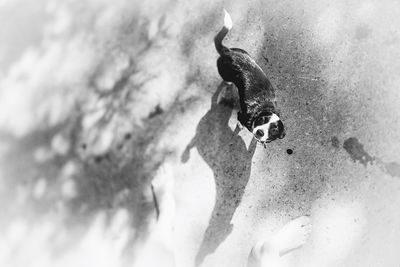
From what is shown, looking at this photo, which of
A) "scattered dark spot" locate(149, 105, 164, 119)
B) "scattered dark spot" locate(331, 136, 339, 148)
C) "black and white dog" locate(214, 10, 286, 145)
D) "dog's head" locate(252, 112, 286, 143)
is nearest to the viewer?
"dog's head" locate(252, 112, 286, 143)

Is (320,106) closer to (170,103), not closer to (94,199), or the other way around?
(170,103)

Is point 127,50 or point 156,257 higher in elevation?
point 127,50

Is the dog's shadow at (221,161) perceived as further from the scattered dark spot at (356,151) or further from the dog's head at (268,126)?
the scattered dark spot at (356,151)

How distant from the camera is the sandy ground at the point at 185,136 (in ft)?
13.7

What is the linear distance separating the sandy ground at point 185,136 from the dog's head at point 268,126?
0.77 m

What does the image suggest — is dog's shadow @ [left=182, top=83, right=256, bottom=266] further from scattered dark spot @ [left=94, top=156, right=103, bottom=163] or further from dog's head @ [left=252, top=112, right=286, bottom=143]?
scattered dark spot @ [left=94, top=156, right=103, bottom=163]

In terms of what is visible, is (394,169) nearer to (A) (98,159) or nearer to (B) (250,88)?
(B) (250,88)

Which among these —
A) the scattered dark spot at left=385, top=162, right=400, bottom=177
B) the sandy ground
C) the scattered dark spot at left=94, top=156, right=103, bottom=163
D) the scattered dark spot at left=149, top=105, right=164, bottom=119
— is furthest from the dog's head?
A: the scattered dark spot at left=94, top=156, right=103, bottom=163

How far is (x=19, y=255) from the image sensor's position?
14.7 ft

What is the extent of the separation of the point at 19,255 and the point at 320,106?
12.9 ft

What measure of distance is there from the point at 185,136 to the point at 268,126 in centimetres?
123

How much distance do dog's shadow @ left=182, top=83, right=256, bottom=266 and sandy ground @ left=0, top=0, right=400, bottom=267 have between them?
0.04ft

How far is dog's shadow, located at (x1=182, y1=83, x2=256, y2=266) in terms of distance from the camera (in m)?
4.25

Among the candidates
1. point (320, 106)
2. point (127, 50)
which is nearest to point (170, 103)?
point (127, 50)
